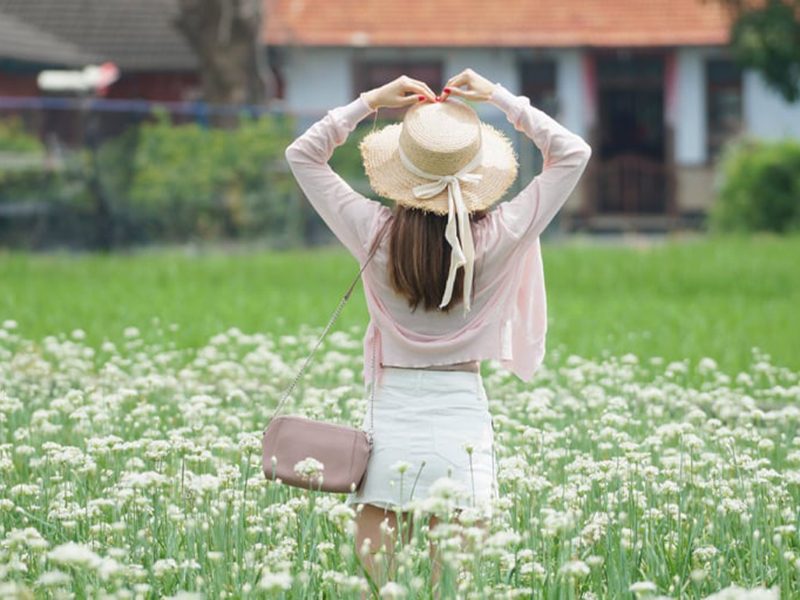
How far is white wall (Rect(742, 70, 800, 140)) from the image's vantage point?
98.7 ft

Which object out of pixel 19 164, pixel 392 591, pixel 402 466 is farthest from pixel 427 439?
pixel 19 164

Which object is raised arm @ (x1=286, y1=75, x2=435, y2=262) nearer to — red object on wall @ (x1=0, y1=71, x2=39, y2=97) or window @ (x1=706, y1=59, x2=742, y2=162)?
red object on wall @ (x1=0, y1=71, x2=39, y2=97)

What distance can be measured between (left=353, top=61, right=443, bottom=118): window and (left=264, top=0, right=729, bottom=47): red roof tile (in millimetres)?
749

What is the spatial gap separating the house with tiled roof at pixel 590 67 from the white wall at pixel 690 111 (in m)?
0.02

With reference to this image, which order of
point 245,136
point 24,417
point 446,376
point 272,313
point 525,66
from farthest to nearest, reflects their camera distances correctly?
point 525,66 < point 245,136 < point 272,313 < point 24,417 < point 446,376

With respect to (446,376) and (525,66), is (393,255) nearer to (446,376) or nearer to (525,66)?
(446,376)

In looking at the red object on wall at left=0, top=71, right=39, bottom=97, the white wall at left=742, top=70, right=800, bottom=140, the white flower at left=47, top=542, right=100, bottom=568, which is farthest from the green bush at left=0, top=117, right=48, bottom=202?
the white flower at left=47, top=542, right=100, bottom=568

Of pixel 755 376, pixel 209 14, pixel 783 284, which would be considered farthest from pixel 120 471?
pixel 209 14

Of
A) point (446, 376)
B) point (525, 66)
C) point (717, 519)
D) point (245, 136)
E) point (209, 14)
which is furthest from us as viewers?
point (525, 66)

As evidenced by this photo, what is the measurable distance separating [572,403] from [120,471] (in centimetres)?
224

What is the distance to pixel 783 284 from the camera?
613 inches

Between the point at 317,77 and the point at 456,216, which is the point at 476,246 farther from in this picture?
the point at 317,77

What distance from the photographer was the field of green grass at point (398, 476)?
4035 mm

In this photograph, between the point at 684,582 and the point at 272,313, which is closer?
the point at 684,582
